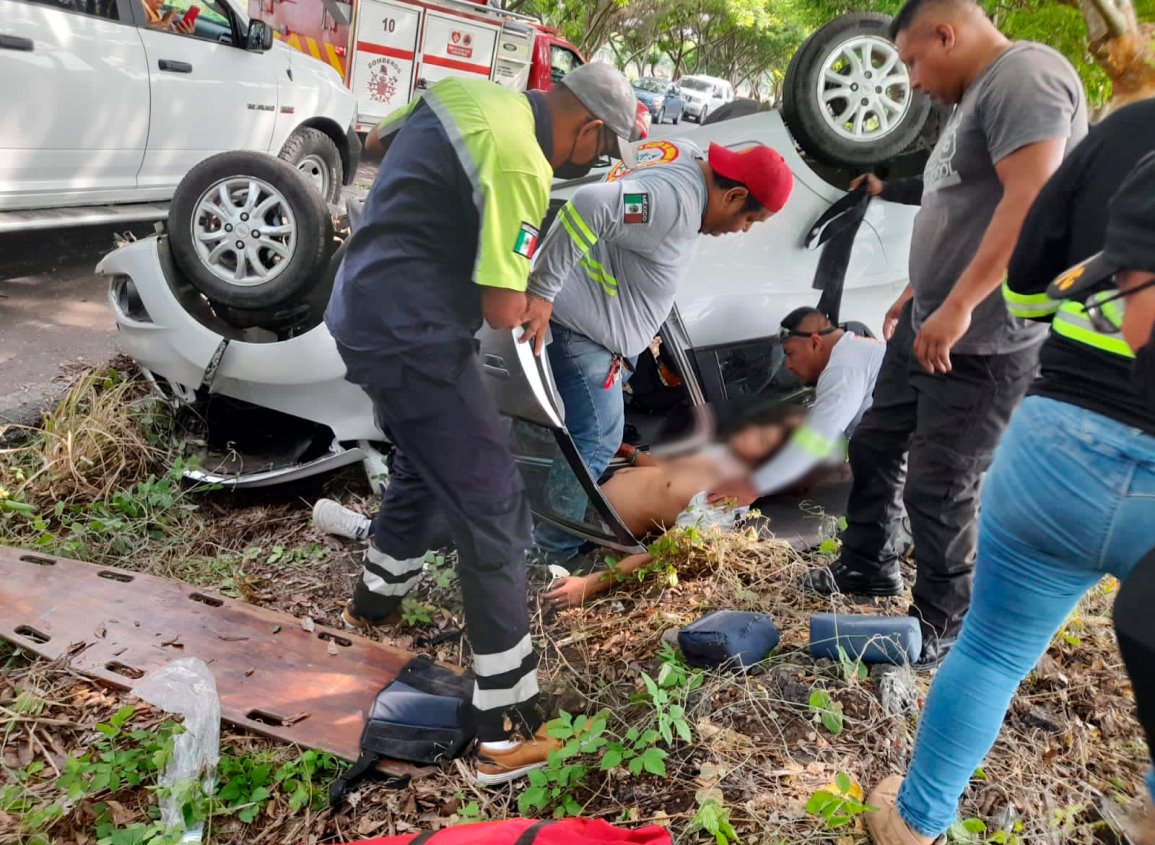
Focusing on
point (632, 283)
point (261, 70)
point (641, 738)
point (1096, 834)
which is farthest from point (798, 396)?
point (261, 70)

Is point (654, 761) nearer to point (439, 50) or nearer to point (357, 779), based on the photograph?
point (357, 779)

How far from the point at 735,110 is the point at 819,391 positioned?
1.07m

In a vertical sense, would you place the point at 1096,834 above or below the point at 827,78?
below

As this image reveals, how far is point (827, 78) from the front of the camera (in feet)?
6.61

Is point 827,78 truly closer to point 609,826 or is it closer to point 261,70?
point 609,826

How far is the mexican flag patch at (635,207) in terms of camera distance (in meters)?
1.84

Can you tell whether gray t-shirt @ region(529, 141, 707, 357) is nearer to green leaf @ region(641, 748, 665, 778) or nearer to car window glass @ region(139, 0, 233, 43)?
green leaf @ region(641, 748, 665, 778)

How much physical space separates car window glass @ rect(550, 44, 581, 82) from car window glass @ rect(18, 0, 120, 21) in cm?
282

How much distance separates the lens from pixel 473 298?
1.46 meters

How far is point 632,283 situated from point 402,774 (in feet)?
4.17

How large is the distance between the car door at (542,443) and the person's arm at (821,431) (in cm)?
47

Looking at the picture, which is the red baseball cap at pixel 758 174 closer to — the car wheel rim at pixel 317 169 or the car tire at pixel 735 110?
the car tire at pixel 735 110

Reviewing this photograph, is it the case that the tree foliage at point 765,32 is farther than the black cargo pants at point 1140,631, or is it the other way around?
the tree foliage at point 765,32

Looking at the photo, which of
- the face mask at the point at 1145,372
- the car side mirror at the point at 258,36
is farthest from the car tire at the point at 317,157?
the face mask at the point at 1145,372
